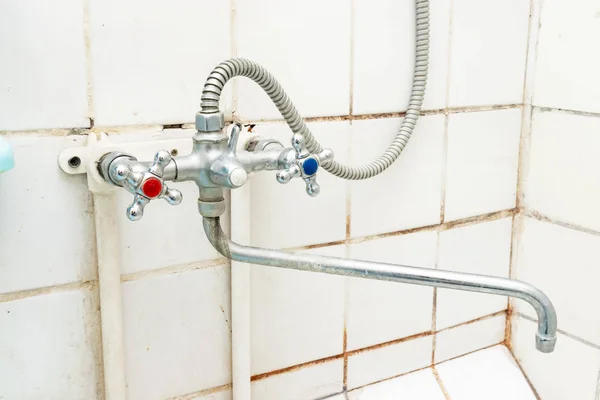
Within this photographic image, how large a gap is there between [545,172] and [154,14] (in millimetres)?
600

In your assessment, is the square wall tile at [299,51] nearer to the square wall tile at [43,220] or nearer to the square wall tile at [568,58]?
the square wall tile at [43,220]

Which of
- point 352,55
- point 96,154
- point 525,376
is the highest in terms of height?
point 352,55

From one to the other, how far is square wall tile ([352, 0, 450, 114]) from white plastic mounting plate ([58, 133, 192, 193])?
0.27 metres

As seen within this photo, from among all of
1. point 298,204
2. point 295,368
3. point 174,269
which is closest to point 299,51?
point 298,204

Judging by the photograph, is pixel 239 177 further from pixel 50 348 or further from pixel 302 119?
pixel 50 348

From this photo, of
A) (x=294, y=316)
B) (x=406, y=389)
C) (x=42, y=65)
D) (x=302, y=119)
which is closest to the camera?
(x=42, y=65)

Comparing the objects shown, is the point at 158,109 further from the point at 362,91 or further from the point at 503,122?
the point at 503,122

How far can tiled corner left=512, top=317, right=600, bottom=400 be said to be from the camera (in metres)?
0.89

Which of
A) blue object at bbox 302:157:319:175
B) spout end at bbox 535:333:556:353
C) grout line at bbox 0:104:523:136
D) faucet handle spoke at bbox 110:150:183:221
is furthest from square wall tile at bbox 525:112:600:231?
faucet handle spoke at bbox 110:150:183:221

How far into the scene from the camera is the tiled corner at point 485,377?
92 centimetres

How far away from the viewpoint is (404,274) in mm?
565

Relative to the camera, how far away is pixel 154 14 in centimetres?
64

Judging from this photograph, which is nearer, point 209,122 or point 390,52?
point 209,122

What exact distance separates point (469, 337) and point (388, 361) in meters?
0.16
